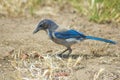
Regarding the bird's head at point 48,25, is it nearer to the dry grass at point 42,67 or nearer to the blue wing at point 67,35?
the blue wing at point 67,35

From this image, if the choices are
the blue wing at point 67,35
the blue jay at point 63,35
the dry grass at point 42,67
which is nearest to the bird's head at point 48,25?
the blue jay at point 63,35

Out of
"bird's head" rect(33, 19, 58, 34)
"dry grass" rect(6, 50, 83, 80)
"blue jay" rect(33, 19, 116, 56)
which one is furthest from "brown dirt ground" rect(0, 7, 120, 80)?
"bird's head" rect(33, 19, 58, 34)

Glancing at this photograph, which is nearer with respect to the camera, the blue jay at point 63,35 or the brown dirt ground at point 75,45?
the brown dirt ground at point 75,45

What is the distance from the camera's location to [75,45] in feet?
29.5

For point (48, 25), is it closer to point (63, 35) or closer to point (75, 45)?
point (63, 35)

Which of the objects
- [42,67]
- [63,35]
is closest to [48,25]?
[63,35]

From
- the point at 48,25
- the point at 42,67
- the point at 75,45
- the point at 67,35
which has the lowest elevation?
the point at 42,67

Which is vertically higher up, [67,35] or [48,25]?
[48,25]

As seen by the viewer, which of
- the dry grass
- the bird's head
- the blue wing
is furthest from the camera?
the bird's head

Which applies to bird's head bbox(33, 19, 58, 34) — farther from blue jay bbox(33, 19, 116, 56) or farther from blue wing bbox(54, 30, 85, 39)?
blue wing bbox(54, 30, 85, 39)

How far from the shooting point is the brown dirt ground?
7.22 m

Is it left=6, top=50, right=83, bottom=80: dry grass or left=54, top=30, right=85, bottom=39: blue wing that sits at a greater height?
left=54, top=30, right=85, bottom=39: blue wing

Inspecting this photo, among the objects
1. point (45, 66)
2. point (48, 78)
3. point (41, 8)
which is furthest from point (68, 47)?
point (41, 8)

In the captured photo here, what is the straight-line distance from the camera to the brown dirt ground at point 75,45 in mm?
7223
